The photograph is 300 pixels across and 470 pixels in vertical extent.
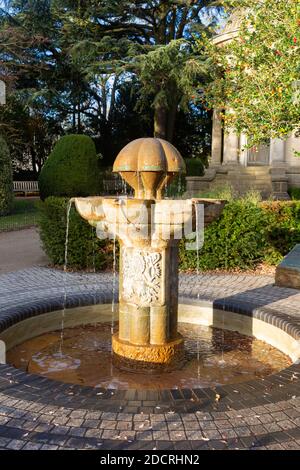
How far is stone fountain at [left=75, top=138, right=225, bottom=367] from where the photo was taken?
4.52 meters

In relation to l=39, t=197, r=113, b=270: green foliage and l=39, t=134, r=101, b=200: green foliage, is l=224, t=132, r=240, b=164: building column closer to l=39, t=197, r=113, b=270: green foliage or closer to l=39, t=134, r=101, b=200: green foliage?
l=39, t=134, r=101, b=200: green foliage

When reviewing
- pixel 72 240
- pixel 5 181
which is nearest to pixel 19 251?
pixel 72 240

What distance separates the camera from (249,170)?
2084 cm

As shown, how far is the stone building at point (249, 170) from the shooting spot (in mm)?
19383

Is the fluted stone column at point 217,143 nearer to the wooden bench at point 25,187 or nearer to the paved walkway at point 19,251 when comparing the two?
the paved walkway at point 19,251

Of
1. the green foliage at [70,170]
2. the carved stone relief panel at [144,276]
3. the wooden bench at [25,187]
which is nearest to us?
the carved stone relief panel at [144,276]

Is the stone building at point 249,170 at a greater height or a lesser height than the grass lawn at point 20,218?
greater

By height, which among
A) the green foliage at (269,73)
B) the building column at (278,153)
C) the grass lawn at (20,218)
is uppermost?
the green foliage at (269,73)

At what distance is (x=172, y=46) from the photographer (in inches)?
687

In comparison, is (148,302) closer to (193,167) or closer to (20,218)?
(20,218)

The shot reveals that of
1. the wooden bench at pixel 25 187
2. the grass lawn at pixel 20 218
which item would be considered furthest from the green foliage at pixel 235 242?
the wooden bench at pixel 25 187

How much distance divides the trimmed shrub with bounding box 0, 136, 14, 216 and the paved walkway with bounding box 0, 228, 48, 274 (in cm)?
338

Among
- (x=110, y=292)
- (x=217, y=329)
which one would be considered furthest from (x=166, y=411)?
(x=110, y=292)

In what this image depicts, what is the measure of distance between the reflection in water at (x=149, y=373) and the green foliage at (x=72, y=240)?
9.91 feet
